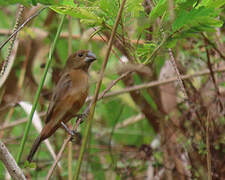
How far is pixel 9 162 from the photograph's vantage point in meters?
1.09

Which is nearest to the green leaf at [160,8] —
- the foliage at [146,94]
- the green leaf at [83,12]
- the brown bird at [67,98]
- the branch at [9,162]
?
→ the foliage at [146,94]

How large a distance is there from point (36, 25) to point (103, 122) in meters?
1.08

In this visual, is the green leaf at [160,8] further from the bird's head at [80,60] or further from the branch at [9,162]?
the bird's head at [80,60]

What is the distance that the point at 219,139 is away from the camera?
89.0 inches

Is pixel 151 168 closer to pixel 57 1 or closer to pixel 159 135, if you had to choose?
pixel 159 135

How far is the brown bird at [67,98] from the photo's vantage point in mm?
2123

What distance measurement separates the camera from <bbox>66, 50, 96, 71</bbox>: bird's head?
93.4 inches

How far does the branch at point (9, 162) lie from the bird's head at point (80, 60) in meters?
1.30

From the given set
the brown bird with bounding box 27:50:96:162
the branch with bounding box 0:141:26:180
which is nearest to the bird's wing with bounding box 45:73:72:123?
the brown bird with bounding box 27:50:96:162

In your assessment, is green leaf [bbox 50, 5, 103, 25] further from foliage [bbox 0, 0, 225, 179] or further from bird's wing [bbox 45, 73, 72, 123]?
bird's wing [bbox 45, 73, 72, 123]

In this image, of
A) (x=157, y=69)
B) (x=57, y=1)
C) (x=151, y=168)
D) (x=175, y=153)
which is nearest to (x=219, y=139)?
(x=175, y=153)

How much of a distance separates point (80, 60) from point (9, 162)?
54.0 inches

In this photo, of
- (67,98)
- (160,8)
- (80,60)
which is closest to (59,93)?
(67,98)

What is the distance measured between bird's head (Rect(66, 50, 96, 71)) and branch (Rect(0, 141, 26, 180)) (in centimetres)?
130
